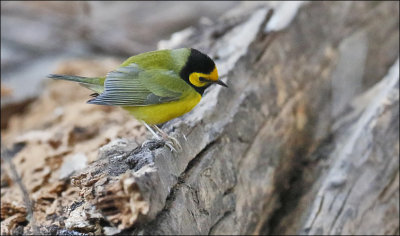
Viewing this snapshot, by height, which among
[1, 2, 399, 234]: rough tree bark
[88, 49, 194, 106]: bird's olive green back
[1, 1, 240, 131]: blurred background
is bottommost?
[1, 1, 240, 131]: blurred background

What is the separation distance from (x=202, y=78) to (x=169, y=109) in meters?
0.32

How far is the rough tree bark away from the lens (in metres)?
2.60

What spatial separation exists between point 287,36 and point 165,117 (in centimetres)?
158

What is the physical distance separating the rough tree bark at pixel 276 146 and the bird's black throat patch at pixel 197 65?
10.2 inches

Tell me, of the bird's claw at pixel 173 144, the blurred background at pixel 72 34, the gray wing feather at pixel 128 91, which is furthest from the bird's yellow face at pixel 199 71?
the blurred background at pixel 72 34

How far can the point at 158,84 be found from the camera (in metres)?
3.48

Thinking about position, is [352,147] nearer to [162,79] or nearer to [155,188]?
[162,79]

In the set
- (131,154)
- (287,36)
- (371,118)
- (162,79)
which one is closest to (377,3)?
(287,36)

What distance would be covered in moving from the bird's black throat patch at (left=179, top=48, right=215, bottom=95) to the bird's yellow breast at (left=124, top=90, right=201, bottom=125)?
127mm

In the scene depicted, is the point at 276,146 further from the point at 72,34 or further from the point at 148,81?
the point at 72,34

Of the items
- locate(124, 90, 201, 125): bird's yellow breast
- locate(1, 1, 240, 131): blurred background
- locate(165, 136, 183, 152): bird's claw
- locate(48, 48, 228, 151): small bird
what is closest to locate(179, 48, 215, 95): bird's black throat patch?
locate(48, 48, 228, 151): small bird

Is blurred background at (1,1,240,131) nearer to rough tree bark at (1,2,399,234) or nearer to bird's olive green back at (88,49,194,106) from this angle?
rough tree bark at (1,2,399,234)

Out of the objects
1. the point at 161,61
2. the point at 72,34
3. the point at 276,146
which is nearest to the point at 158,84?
the point at 161,61

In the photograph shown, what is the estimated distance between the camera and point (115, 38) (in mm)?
7242
